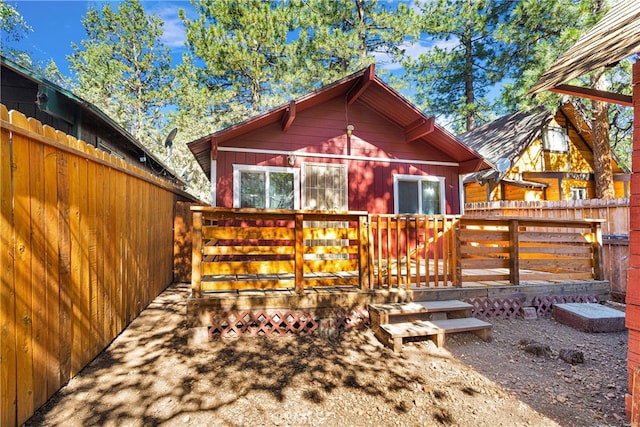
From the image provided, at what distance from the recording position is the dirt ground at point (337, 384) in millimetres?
2299

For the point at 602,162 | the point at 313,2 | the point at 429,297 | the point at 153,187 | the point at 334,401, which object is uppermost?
the point at 313,2

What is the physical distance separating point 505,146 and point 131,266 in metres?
14.4

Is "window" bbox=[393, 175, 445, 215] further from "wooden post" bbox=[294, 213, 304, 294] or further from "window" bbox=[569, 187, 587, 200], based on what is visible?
"window" bbox=[569, 187, 587, 200]

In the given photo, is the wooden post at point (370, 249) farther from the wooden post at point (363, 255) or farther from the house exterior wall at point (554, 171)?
the house exterior wall at point (554, 171)

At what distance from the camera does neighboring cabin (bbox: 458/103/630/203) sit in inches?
501

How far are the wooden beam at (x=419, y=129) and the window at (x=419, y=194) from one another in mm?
881

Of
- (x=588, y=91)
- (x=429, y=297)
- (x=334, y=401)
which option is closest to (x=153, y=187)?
(x=334, y=401)

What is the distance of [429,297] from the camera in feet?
13.9

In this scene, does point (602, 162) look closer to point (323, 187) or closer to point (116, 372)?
point (323, 187)

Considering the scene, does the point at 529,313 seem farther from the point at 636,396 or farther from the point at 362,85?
the point at 362,85

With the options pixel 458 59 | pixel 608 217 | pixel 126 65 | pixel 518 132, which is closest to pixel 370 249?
pixel 608 217

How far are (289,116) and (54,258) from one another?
421 cm

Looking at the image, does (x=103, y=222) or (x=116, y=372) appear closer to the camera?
(x=116, y=372)

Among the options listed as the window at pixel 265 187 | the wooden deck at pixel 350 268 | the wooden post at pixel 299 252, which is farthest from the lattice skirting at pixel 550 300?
the window at pixel 265 187
